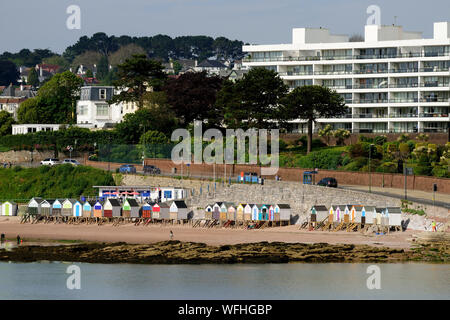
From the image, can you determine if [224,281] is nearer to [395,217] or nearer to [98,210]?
[395,217]

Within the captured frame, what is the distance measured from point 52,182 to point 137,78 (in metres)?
35.3

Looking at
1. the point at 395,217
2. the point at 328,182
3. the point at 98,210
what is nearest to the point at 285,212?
the point at 328,182

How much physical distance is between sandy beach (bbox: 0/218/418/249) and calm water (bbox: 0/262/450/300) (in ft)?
36.7

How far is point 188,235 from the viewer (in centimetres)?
10000

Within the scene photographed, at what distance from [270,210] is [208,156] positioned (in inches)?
1149

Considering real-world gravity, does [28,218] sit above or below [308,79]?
below

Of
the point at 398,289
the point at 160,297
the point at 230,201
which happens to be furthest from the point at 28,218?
the point at 398,289

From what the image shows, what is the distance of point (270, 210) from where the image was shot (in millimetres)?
105250

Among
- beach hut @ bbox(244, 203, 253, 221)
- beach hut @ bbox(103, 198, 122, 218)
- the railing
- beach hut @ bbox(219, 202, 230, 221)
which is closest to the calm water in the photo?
beach hut @ bbox(244, 203, 253, 221)

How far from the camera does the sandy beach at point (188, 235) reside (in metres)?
93.7

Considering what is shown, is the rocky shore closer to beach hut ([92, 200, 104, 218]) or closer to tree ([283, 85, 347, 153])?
beach hut ([92, 200, 104, 218])

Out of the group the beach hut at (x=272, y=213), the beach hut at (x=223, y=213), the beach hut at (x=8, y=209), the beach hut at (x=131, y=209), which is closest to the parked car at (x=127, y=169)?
the beach hut at (x=8, y=209)

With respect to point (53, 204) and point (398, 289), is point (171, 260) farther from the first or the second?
point (53, 204)
